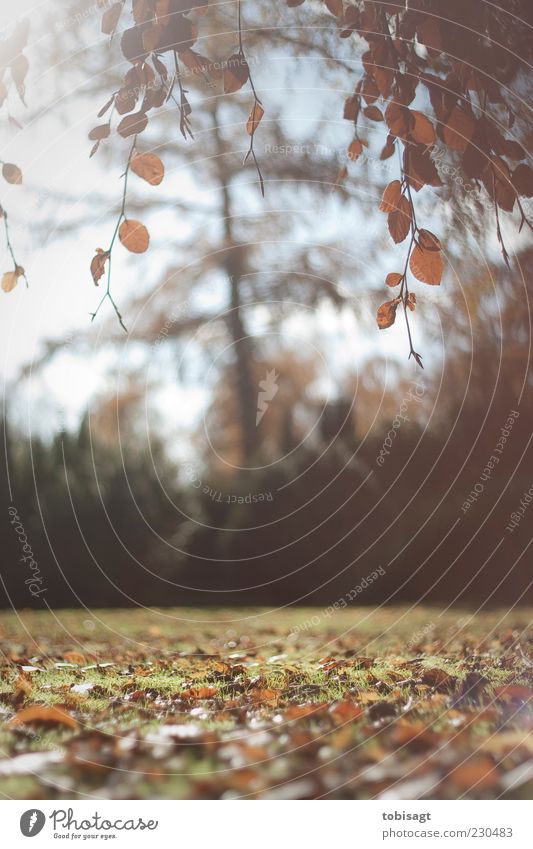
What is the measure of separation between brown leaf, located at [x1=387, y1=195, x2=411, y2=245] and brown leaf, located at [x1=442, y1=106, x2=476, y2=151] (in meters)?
0.13

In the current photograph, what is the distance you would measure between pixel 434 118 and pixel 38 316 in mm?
894

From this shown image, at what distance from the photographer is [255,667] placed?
1.44 m

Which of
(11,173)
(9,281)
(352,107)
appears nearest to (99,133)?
(11,173)

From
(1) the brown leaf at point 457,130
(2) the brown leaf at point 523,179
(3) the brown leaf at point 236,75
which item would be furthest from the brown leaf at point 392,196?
(3) the brown leaf at point 236,75

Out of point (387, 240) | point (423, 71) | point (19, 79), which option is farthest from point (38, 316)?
point (423, 71)

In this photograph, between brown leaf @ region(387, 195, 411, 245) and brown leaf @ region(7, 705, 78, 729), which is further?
brown leaf @ region(387, 195, 411, 245)

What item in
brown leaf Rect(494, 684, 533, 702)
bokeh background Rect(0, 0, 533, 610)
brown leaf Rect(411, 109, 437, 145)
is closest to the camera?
brown leaf Rect(494, 684, 533, 702)

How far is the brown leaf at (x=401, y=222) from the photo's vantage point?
4.83 ft

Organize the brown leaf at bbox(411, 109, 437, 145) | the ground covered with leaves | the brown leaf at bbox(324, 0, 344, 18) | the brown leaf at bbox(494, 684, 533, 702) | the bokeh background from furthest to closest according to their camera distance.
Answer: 1. the bokeh background
2. the brown leaf at bbox(324, 0, 344, 18)
3. the brown leaf at bbox(411, 109, 437, 145)
4. the brown leaf at bbox(494, 684, 533, 702)
5. the ground covered with leaves

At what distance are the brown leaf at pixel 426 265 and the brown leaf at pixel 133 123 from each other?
56 cm

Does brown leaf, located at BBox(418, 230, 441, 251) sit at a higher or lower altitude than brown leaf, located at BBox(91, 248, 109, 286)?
lower

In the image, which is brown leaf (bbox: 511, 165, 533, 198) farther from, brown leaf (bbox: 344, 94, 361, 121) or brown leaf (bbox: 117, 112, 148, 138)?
brown leaf (bbox: 117, 112, 148, 138)

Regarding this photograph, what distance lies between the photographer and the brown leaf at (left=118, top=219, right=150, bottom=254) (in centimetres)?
165

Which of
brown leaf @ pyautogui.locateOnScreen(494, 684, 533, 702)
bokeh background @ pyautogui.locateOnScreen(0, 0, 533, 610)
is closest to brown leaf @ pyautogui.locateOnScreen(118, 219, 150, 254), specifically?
bokeh background @ pyautogui.locateOnScreen(0, 0, 533, 610)
